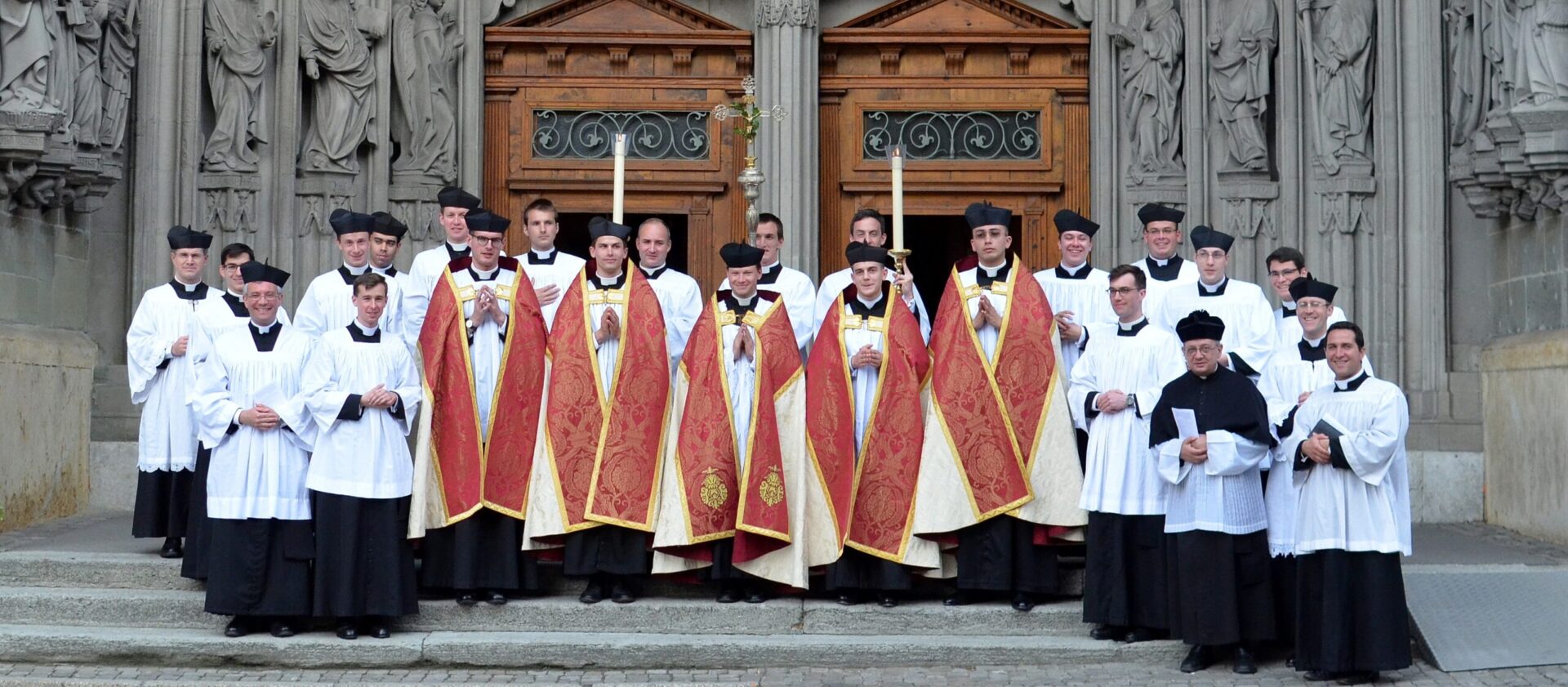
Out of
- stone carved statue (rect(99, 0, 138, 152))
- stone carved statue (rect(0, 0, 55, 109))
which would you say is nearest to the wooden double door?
stone carved statue (rect(99, 0, 138, 152))

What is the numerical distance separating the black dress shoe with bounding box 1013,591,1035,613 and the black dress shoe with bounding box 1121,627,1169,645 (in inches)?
19.5

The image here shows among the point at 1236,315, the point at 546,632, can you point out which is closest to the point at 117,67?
the point at 546,632

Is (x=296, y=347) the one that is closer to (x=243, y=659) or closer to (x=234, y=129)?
(x=243, y=659)

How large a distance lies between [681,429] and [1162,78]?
4.80 meters

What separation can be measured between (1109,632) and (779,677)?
1.58 m

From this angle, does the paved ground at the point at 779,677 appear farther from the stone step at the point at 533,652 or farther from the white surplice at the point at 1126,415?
the white surplice at the point at 1126,415

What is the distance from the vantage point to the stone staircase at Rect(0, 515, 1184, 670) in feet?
27.4

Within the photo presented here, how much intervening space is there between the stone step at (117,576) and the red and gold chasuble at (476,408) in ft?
1.74

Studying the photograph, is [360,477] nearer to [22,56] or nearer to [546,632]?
[546,632]

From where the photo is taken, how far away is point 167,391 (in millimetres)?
9570

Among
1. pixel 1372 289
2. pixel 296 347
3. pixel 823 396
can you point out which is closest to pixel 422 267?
pixel 296 347

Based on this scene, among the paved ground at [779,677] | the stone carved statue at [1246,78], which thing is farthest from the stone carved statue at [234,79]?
the stone carved statue at [1246,78]

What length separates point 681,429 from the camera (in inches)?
354

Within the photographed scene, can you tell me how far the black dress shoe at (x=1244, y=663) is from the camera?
A: 8.06m
